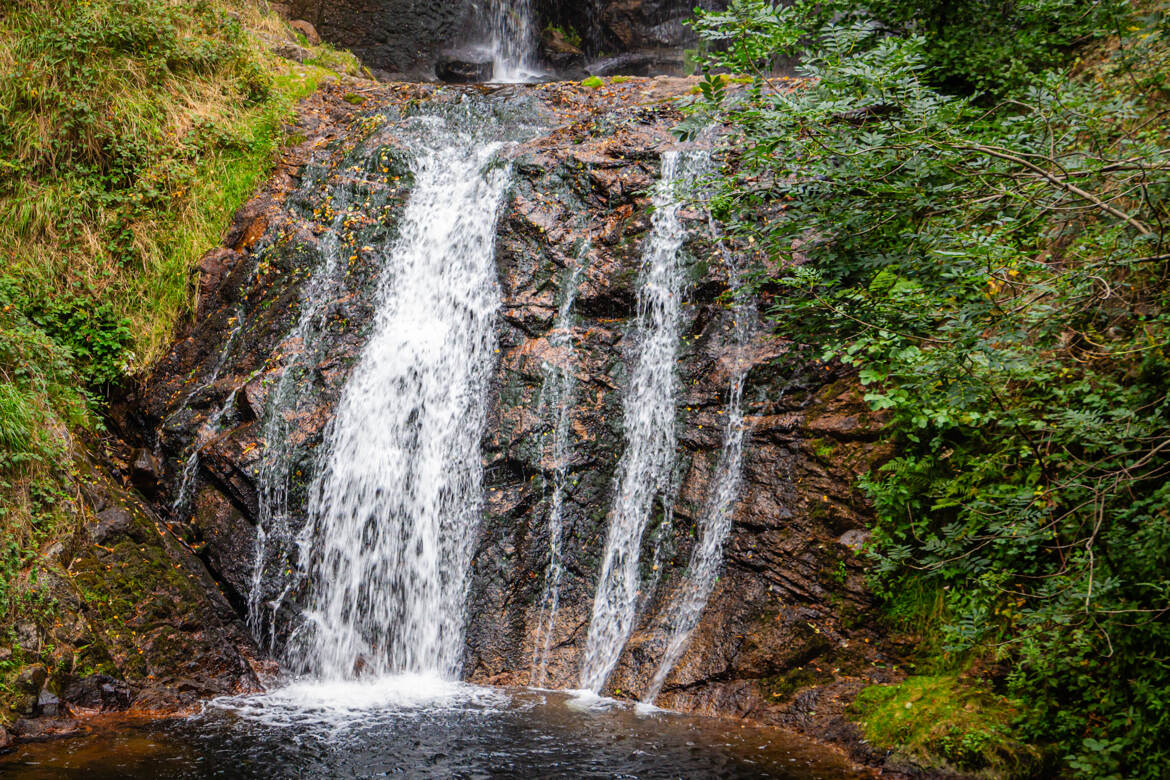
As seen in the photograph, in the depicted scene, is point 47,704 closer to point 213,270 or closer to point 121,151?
point 213,270

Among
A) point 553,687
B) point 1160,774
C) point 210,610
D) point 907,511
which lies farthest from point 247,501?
point 1160,774

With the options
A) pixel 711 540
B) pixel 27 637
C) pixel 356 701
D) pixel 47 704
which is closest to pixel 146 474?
pixel 27 637

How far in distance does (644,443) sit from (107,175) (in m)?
6.67

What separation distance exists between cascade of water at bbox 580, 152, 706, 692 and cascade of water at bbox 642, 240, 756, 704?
1.33 feet

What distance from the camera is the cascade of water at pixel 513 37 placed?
46.0ft

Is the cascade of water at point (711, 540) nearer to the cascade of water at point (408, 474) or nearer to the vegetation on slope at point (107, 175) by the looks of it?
the cascade of water at point (408, 474)

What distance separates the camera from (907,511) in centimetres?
495

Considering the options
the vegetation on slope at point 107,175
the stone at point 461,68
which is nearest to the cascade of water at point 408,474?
the vegetation on slope at point 107,175

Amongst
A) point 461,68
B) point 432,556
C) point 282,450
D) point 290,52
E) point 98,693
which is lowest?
point 98,693

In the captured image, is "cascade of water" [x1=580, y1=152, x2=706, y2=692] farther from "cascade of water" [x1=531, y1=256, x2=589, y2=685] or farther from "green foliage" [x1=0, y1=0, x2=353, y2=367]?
"green foliage" [x1=0, y1=0, x2=353, y2=367]

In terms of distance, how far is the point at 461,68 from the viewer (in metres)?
13.8

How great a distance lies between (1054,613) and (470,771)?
130 inches

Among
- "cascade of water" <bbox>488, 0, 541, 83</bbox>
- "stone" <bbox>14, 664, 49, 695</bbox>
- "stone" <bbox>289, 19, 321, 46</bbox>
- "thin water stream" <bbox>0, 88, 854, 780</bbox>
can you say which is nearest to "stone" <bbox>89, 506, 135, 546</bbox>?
"thin water stream" <bbox>0, 88, 854, 780</bbox>

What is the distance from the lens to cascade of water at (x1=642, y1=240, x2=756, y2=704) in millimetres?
5648
